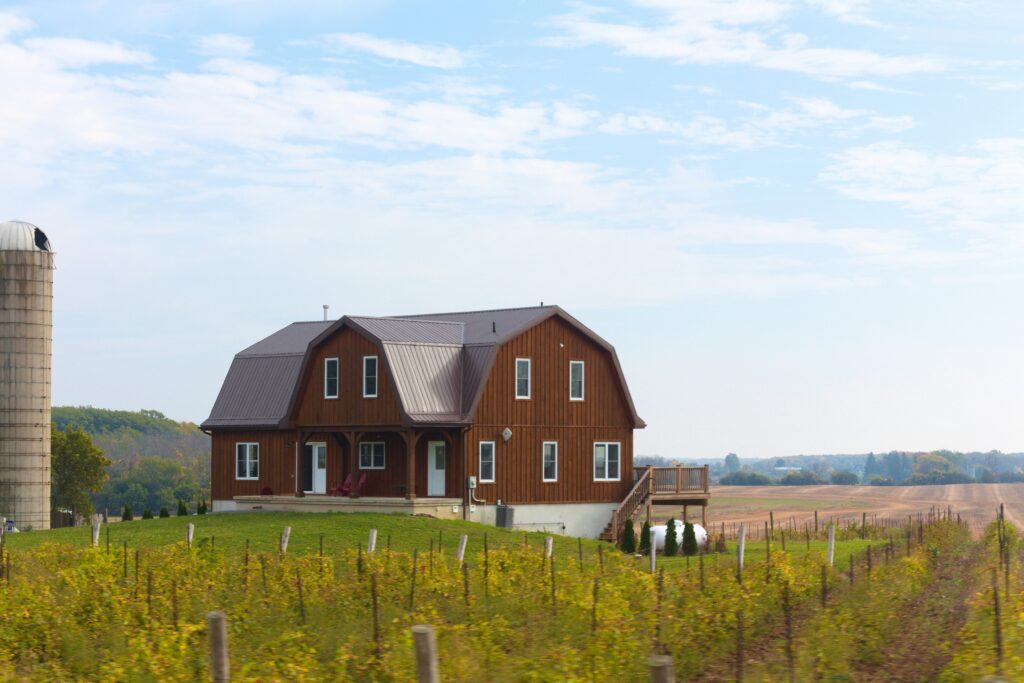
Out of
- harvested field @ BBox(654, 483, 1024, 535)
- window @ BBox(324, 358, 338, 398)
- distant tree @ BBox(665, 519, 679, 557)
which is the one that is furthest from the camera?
harvested field @ BBox(654, 483, 1024, 535)

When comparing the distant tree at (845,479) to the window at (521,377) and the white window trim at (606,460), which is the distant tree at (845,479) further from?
the window at (521,377)

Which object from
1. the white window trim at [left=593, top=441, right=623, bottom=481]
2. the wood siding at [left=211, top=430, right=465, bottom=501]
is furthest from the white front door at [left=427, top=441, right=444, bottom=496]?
the white window trim at [left=593, top=441, right=623, bottom=481]

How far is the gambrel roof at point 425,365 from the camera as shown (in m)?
41.8

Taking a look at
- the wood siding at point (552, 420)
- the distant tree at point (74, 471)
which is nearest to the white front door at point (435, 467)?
the wood siding at point (552, 420)

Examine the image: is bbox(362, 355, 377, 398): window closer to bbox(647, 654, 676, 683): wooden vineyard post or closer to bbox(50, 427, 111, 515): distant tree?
bbox(647, 654, 676, 683): wooden vineyard post

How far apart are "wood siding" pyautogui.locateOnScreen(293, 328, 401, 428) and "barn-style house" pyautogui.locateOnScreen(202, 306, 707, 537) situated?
1.9 inches

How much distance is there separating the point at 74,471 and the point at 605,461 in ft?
126

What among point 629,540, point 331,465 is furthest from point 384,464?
point 629,540

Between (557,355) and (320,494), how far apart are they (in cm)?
915

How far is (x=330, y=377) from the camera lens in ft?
144

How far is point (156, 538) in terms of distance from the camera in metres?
36.0

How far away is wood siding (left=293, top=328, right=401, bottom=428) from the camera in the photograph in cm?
4219

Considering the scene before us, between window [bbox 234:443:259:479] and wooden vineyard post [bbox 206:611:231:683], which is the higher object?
window [bbox 234:443:259:479]

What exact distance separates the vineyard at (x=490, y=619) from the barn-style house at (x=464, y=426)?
1649 centimetres
